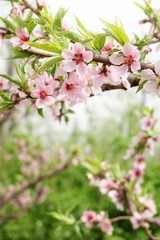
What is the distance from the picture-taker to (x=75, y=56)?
180 cm

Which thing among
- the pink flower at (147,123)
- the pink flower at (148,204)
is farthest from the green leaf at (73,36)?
the pink flower at (148,204)

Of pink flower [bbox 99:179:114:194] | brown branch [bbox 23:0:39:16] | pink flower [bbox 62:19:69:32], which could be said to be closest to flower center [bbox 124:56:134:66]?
pink flower [bbox 62:19:69:32]

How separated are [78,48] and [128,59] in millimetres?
209

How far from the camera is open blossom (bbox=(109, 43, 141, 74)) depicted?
5.85 feet

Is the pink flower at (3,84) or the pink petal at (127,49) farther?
the pink flower at (3,84)

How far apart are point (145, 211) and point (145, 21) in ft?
5.99

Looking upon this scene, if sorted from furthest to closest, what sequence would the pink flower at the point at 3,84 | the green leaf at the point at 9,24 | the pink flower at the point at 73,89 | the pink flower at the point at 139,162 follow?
1. the pink flower at the point at 139,162
2. the pink flower at the point at 3,84
3. the green leaf at the point at 9,24
4. the pink flower at the point at 73,89

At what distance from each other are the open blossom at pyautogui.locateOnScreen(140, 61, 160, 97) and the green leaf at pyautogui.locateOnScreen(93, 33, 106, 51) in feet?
0.66

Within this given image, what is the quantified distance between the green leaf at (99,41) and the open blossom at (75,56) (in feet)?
0.16

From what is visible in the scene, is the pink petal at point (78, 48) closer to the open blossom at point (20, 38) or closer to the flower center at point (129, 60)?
the flower center at point (129, 60)

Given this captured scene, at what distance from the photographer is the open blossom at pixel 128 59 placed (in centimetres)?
178

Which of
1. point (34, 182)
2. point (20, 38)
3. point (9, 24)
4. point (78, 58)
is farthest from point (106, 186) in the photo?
point (34, 182)

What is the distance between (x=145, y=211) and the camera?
3998mm

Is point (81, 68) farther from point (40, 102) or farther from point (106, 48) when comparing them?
point (40, 102)
